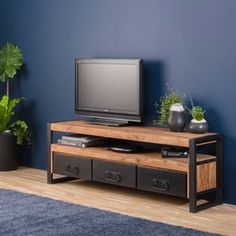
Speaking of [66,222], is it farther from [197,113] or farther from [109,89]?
[109,89]

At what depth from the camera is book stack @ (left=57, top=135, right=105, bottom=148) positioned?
5.21 metres

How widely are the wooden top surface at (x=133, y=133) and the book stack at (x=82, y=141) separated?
74 mm

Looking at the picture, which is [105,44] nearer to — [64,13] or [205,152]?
[64,13]

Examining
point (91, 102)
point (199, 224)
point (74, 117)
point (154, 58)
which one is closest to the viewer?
point (199, 224)

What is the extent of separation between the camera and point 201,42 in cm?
477

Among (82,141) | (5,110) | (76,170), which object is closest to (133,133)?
(82,141)

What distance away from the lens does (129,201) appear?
4.73 m

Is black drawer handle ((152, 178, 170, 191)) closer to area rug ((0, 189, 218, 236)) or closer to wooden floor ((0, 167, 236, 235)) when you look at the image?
wooden floor ((0, 167, 236, 235))

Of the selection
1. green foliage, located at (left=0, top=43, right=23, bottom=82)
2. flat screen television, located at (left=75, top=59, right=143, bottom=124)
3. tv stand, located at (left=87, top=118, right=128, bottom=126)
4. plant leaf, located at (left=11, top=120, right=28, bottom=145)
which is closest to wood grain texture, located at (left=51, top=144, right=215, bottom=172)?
tv stand, located at (left=87, top=118, right=128, bottom=126)

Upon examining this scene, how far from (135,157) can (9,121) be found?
192cm

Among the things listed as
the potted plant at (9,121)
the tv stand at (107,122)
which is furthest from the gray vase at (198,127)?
the potted plant at (9,121)

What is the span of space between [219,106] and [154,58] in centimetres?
76

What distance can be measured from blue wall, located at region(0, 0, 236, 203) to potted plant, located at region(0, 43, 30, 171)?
0.15m

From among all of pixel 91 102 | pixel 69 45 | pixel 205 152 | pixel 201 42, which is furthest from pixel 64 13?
pixel 205 152
